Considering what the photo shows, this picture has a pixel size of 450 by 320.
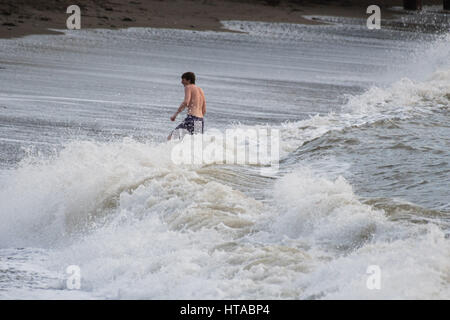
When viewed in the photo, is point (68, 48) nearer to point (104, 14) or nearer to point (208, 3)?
point (104, 14)

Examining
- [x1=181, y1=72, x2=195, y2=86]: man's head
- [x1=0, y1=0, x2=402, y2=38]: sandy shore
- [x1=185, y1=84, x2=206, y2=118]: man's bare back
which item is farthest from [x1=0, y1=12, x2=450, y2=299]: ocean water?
[x1=0, y1=0, x2=402, y2=38]: sandy shore

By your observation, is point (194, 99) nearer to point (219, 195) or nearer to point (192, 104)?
point (192, 104)


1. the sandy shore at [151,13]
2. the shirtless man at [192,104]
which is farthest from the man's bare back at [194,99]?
the sandy shore at [151,13]

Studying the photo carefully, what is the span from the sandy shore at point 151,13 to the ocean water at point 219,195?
35.9 feet

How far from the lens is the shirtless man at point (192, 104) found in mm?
14023

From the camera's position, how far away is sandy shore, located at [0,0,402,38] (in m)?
35.2

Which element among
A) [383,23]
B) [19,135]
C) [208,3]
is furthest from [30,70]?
[383,23]

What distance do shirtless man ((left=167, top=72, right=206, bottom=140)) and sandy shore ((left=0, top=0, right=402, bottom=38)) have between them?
18285mm

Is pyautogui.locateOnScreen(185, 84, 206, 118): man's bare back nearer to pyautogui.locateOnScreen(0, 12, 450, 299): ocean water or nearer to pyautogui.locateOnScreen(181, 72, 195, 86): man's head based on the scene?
pyautogui.locateOnScreen(181, 72, 195, 86): man's head

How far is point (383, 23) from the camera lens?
186 feet

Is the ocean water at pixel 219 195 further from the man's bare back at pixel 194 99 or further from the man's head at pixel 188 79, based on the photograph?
the man's head at pixel 188 79

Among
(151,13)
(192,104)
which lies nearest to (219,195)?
(192,104)
